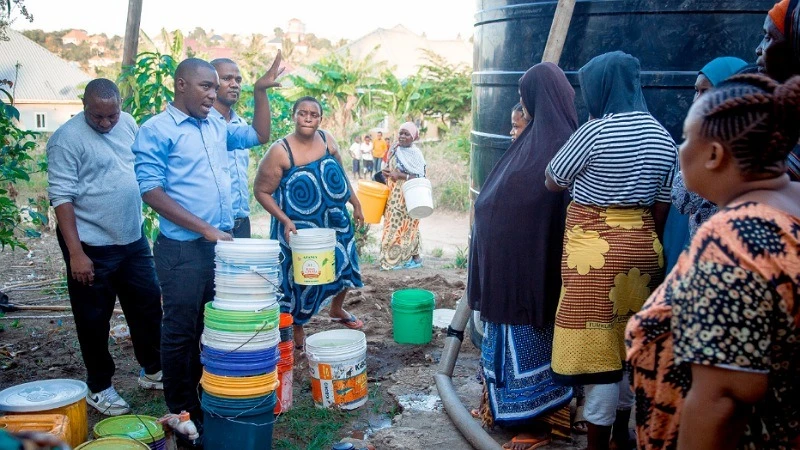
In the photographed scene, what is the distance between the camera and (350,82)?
15.9 metres

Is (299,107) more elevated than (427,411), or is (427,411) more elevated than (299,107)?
(299,107)

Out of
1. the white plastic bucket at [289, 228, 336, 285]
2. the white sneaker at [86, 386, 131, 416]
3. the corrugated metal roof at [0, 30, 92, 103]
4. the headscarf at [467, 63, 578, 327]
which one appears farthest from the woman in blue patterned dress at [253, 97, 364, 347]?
the corrugated metal roof at [0, 30, 92, 103]

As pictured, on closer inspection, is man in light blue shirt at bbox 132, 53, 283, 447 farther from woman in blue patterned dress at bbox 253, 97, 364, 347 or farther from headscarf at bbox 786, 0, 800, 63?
headscarf at bbox 786, 0, 800, 63

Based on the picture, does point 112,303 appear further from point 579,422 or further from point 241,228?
point 579,422

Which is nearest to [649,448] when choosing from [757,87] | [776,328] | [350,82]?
[776,328]

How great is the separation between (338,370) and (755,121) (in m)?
2.97

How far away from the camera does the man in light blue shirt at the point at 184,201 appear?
3.35 metres

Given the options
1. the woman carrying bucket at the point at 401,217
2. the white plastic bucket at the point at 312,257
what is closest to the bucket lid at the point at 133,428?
the white plastic bucket at the point at 312,257

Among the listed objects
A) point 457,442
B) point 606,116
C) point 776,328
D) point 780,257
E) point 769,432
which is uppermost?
point 606,116

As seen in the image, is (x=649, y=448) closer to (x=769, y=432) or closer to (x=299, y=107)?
(x=769, y=432)

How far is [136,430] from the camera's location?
2965mm

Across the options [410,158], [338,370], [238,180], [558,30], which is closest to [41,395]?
[338,370]

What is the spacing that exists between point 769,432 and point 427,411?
8.69ft

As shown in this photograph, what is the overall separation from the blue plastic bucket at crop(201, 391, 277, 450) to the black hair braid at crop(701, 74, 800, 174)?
2460 mm
